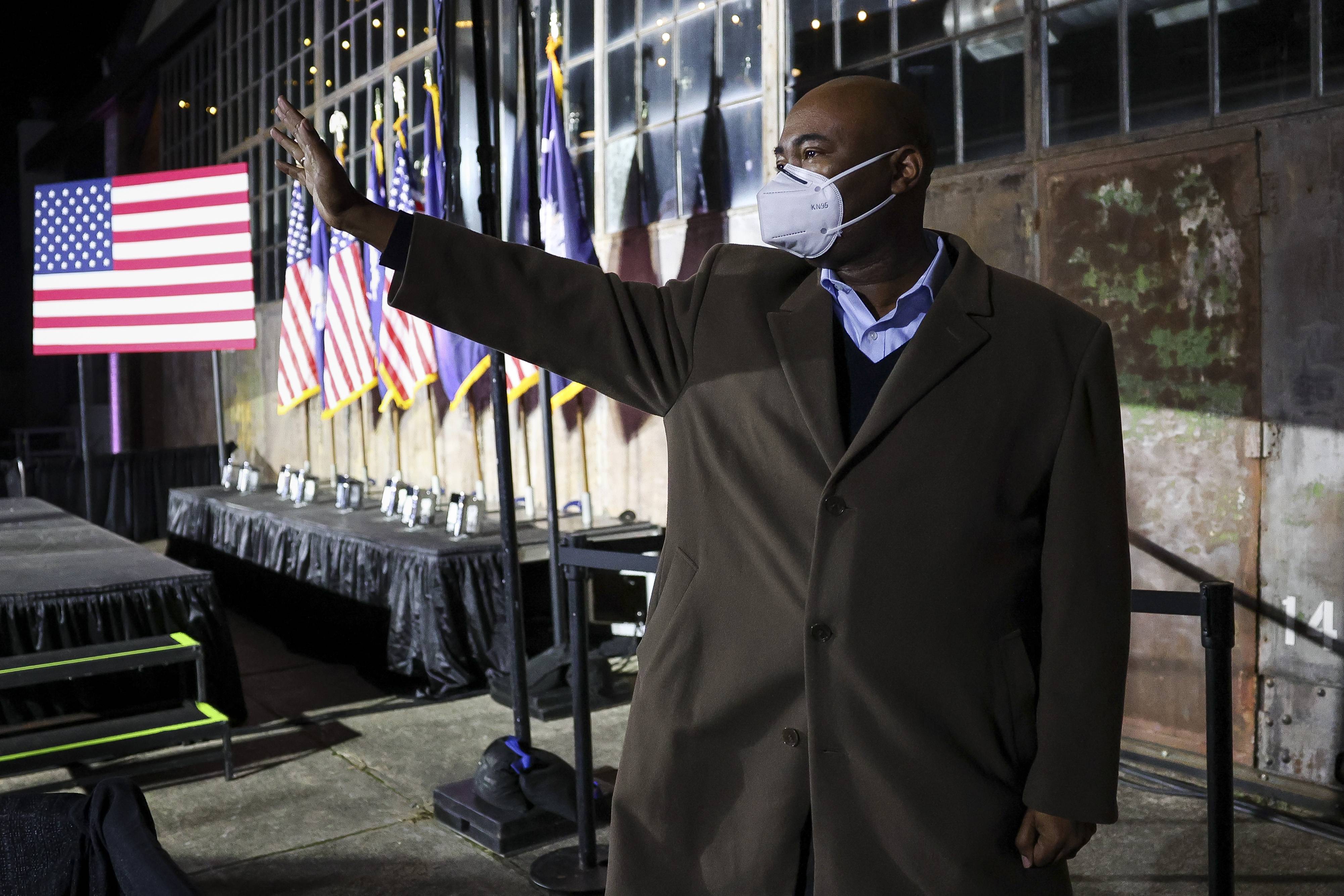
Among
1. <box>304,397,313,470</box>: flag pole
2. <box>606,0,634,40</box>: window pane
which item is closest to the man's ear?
<box>606,0,634,40</box>: window pane

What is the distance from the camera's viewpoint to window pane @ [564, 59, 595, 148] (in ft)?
20.4

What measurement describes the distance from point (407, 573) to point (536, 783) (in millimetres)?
1961

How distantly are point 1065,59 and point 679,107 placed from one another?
218cm

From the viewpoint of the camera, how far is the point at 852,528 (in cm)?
123

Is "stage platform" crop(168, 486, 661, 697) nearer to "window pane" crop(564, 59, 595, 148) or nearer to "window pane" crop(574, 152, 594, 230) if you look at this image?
"window pane" crop(574, 152, 594, 230)

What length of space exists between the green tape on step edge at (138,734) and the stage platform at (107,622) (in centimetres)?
39

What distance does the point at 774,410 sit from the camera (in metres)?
1.30

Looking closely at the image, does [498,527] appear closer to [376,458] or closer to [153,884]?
[376,458]

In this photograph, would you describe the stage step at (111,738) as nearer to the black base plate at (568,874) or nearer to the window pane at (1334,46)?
the black base plate at (568,874)

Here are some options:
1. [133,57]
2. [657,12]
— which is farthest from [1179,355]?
[133,57]

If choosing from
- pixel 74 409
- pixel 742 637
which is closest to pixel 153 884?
pixel 742 637

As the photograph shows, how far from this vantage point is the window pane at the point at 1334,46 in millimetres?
3197

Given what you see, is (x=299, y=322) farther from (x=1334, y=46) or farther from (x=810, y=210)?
(x=810, y=210)

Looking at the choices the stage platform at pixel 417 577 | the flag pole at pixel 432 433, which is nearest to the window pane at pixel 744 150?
the stage platform at pixel 417 577
